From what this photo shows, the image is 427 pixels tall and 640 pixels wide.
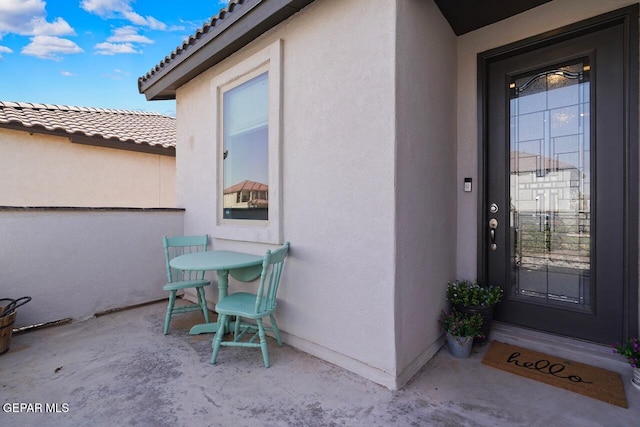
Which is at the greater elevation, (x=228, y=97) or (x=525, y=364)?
(x=228, y=97)

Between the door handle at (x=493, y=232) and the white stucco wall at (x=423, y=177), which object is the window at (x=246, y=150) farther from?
the door handle at (x=493, y=232)

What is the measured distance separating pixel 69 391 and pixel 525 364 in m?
3.19

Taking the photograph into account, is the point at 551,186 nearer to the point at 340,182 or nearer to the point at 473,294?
the point at 473,294

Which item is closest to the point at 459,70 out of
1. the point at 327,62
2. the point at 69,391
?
the point at 327,62

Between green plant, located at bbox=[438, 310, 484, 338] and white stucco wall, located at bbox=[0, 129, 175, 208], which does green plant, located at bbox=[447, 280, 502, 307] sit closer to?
green plant, located at bbox=[438, 310, 484, 338]

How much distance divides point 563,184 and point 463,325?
143 cm

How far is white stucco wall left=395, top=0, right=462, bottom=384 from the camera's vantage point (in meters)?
1.97

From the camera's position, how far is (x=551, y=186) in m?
2.46

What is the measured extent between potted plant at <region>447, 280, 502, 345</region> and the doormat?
0.20 m

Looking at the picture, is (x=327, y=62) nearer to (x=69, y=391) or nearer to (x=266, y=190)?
(x=266, y=190)

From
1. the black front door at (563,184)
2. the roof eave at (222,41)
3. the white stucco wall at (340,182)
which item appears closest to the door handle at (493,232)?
the black front door at (563,184)

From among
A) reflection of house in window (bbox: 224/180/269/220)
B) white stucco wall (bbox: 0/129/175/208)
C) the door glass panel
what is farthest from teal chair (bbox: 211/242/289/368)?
white stucco wall (bbox: 0/129/175/208)

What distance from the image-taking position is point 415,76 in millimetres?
2117

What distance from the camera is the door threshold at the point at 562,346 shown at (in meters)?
2.10
